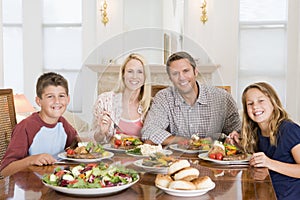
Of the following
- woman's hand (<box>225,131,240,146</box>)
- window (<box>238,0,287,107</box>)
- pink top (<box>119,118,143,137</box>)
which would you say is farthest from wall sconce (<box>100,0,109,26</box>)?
pink top (<box>119,118,143,137</box>)

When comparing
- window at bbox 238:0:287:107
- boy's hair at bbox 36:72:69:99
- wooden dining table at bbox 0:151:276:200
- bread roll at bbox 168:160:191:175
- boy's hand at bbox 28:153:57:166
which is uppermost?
window at bbox 238:0:287:107

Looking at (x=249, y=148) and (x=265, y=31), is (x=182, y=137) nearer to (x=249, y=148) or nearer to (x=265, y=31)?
(x=249, y=148)

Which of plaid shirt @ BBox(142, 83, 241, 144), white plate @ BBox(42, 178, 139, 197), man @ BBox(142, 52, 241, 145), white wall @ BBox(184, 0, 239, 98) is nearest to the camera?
white plate @ BBox(42, 178, 139, 197)

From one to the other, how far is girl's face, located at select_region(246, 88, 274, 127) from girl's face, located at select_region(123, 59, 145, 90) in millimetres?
604

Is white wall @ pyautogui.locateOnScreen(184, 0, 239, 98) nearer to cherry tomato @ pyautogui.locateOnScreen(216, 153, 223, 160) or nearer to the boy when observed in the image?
the boy

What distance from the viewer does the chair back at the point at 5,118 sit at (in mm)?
2162

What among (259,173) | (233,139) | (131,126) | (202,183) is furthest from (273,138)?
(202,183)

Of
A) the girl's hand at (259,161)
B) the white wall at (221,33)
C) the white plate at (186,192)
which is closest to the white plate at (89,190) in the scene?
the white plate at (186,192)

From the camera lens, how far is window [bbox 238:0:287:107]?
4531 mm

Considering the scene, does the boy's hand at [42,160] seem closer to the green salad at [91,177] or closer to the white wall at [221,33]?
the green salad at [91,177]

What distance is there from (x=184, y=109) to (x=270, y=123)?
0.37 metres

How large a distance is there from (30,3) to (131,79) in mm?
4049

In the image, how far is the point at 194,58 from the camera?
5.31 ft

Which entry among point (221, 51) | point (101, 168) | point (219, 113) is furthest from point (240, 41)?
point (101, 168)
